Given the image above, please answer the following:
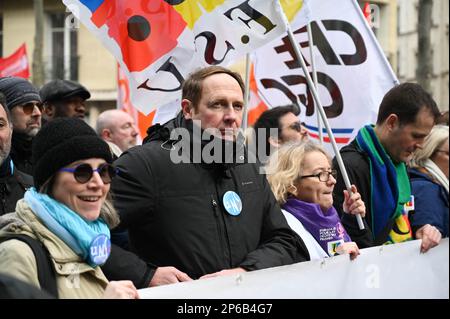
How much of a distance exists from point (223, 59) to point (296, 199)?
2.90 feet

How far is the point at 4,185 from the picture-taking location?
375 cm

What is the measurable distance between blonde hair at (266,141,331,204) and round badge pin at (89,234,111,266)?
1580mm

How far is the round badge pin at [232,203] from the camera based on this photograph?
3.46 metres

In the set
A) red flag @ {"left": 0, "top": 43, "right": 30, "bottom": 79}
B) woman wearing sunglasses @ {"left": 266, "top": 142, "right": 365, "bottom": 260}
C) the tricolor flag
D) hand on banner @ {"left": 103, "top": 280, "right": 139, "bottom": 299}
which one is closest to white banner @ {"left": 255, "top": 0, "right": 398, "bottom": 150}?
the tricolor flag

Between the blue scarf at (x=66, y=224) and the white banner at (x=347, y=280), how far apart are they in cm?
27

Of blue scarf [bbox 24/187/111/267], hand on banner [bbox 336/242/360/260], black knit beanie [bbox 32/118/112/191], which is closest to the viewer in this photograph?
blue scarf [bbox 24/187/111/267]

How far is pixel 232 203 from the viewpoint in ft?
11.5

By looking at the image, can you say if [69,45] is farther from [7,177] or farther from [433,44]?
[7,177]

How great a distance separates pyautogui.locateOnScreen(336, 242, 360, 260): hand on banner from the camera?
387cm

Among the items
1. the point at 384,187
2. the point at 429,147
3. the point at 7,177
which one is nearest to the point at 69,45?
the point at 429,147

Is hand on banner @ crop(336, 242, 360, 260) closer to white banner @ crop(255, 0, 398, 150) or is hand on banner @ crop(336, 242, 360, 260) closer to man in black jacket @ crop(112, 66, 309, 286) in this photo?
man in black jacket @ crop(112, 66, 309, 286)

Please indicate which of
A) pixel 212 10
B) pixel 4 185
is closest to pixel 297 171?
pixel 212 10

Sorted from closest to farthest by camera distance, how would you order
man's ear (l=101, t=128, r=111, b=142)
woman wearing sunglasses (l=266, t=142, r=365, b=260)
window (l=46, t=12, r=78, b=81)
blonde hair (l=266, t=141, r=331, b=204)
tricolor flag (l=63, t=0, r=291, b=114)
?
1. woman wearing sunglasses (l=266, t=142, r=365, b=260)
2. blonde hair (l=266, t=141, r=331, b=204)
3. tricolor flag (l=63, t=0, r=291, b=114)
4. man's ear (l=101, t=128, r=111, b=142)
5. window (l=46, t=12, r=78, b=81)

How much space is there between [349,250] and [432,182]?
147 centimetres
